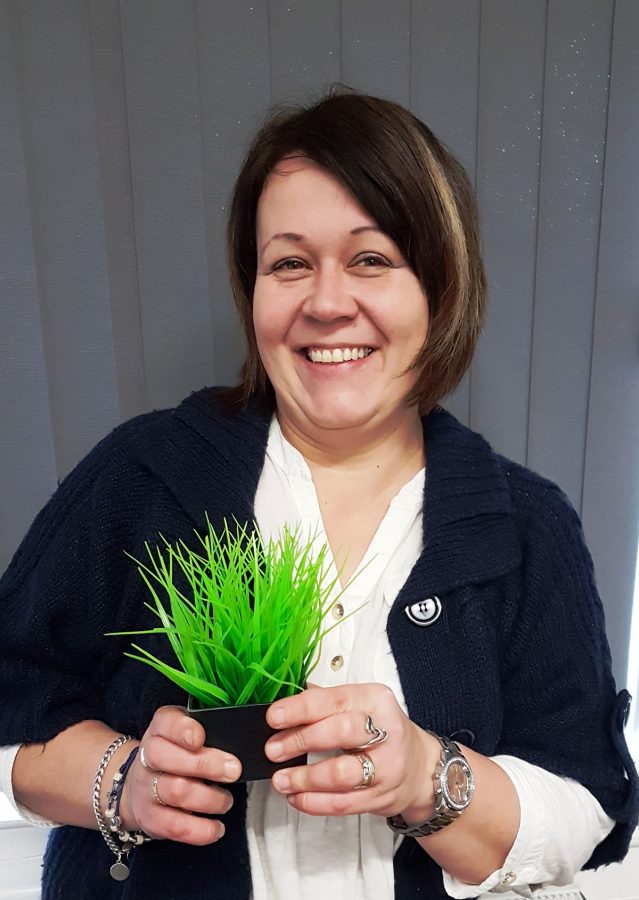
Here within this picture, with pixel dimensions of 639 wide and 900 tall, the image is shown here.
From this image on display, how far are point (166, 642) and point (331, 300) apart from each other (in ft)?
1.64

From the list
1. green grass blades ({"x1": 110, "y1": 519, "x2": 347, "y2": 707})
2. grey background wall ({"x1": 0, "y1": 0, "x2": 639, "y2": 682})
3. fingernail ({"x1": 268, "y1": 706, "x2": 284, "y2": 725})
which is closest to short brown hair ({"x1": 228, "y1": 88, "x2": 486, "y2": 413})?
grey background wall ({"x1": 0, "y1": 0, "x2": 639, "y2": 682})

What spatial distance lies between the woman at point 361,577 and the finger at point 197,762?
132 millimetres

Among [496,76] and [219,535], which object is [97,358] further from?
[496,76]

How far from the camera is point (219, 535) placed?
37.6 inches

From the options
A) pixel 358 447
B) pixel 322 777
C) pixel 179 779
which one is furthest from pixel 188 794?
pixel 358 447

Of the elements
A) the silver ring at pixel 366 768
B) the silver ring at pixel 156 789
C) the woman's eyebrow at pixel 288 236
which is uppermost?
the woman's eyebrow at pixel 288 236

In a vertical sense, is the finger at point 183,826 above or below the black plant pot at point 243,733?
below

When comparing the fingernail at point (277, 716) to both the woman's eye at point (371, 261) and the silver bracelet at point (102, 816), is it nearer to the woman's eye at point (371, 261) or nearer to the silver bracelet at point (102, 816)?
the silver bracelet at point (102, 816)

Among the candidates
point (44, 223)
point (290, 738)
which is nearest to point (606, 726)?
point (290, 738)

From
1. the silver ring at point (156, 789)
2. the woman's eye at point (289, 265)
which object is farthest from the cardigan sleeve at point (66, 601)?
the woman's eye at point (289, 265)

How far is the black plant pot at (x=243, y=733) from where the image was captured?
2.28 feet

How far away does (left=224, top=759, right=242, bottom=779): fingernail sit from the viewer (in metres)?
0.70

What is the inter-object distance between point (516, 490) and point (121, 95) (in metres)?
0.93

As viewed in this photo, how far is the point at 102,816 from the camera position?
0.87 meters
